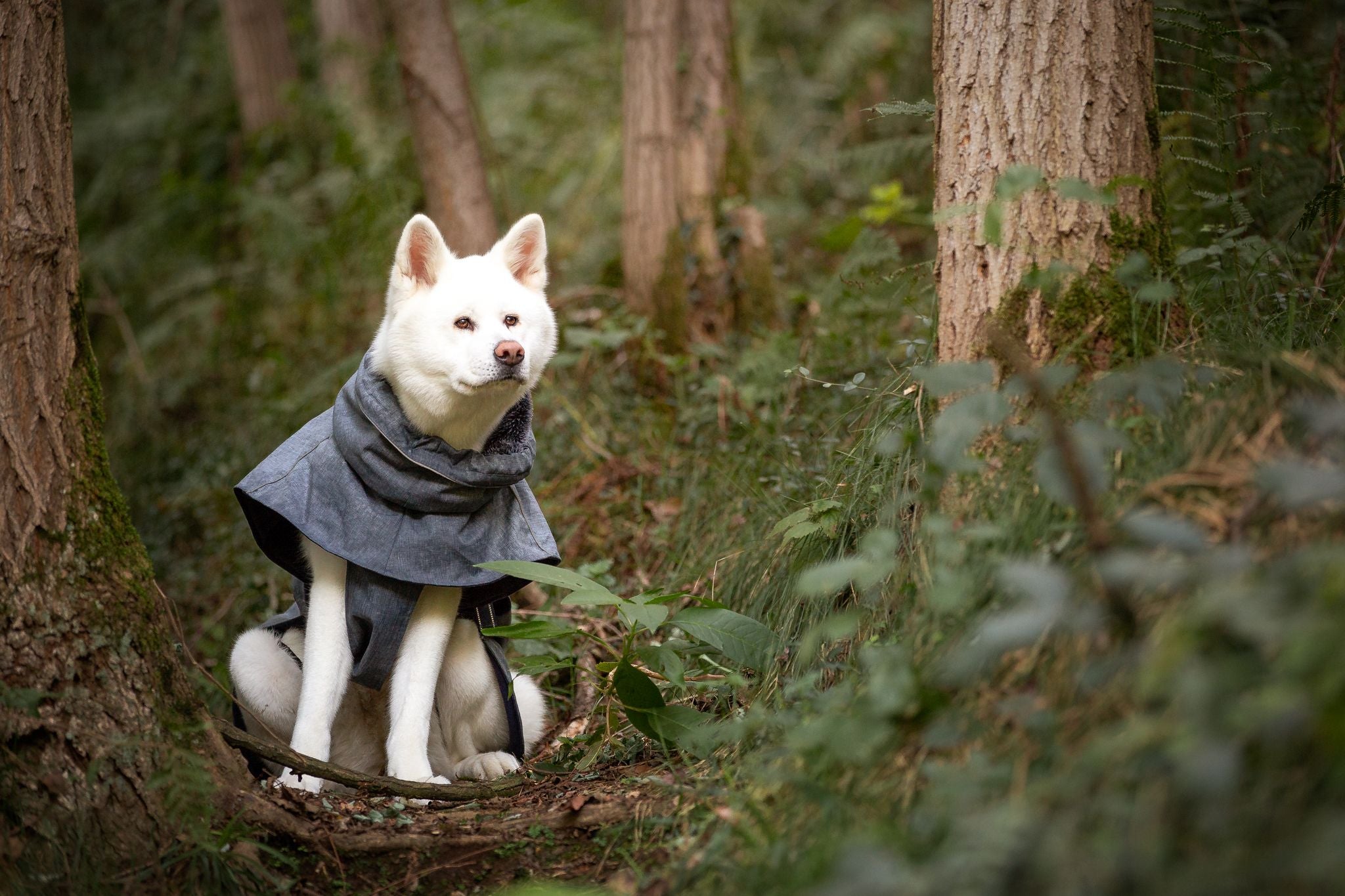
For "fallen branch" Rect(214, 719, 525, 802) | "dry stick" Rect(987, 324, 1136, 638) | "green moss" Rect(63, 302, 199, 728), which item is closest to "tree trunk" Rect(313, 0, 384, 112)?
"green moss" Rect(63, 302, 199, 728)

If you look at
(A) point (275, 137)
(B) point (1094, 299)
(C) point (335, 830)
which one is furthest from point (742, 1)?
(C) point (335, 830)

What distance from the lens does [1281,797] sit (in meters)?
1.59

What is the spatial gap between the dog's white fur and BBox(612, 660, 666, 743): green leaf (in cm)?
76

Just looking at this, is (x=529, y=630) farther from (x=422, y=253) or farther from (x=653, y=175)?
(x=653, y=175)

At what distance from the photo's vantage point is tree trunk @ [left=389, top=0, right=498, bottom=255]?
5.86 m

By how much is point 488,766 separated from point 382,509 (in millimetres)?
1014

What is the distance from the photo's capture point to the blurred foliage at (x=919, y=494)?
1.64 metres

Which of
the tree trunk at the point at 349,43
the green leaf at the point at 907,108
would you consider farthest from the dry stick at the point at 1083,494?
the tree trunk at the point at 349,43

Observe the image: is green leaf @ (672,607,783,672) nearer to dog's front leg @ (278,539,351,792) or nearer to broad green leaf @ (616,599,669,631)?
broad green leaf @ (616,599,669,631)

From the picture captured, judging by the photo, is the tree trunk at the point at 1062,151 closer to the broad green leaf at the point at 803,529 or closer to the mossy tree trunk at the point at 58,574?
the broad green leaf at the point at 803,529

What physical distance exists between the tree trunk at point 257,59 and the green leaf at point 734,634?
7.81 meters

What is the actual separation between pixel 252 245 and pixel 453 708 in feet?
19.3

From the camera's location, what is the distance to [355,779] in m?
2.98

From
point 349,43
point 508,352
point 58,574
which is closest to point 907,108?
point 508,352
